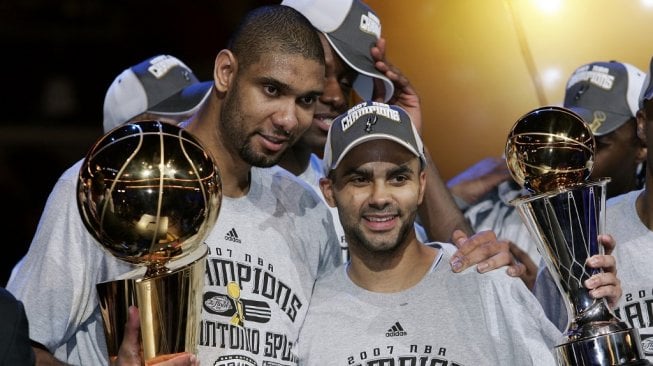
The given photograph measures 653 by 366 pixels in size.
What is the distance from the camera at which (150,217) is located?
1998 mm

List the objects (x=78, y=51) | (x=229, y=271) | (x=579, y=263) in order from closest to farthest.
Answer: (x=579, y=263) < (x=229, y=271) < (x=78, y=51)

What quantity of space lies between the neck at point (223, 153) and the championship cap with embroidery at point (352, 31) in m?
0.57

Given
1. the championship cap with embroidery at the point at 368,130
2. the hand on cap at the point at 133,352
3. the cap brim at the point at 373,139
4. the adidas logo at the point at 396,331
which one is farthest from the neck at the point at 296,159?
the hand on cap at the point at 133,352

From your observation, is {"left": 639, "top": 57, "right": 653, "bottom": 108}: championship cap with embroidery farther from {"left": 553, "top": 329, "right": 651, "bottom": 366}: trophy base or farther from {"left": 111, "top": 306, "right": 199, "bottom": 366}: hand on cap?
{"left": 111, "top": 306, "right": 199, "bottom": 366}: hand on cap

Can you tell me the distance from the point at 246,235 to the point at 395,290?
0.42 m

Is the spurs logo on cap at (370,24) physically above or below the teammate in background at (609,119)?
above

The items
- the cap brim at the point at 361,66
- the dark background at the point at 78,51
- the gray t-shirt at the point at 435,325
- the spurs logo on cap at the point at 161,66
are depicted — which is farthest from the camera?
the dark background at the point at 78,51

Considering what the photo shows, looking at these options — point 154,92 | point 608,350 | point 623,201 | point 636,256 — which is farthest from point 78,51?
point 608,350

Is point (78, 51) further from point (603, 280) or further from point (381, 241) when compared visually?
point (603, 280)

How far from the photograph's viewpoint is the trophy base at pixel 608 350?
88.0 inches

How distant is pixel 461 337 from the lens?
8.99ft

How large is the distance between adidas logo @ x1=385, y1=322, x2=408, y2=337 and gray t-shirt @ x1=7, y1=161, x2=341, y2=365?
242mm

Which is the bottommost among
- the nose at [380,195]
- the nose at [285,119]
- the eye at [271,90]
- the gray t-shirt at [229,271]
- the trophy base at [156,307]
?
the trophy base at [156,307]

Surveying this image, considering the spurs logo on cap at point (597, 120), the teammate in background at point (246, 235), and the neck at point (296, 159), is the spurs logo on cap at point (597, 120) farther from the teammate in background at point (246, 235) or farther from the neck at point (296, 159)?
the teammate in background at point (246, 235)
